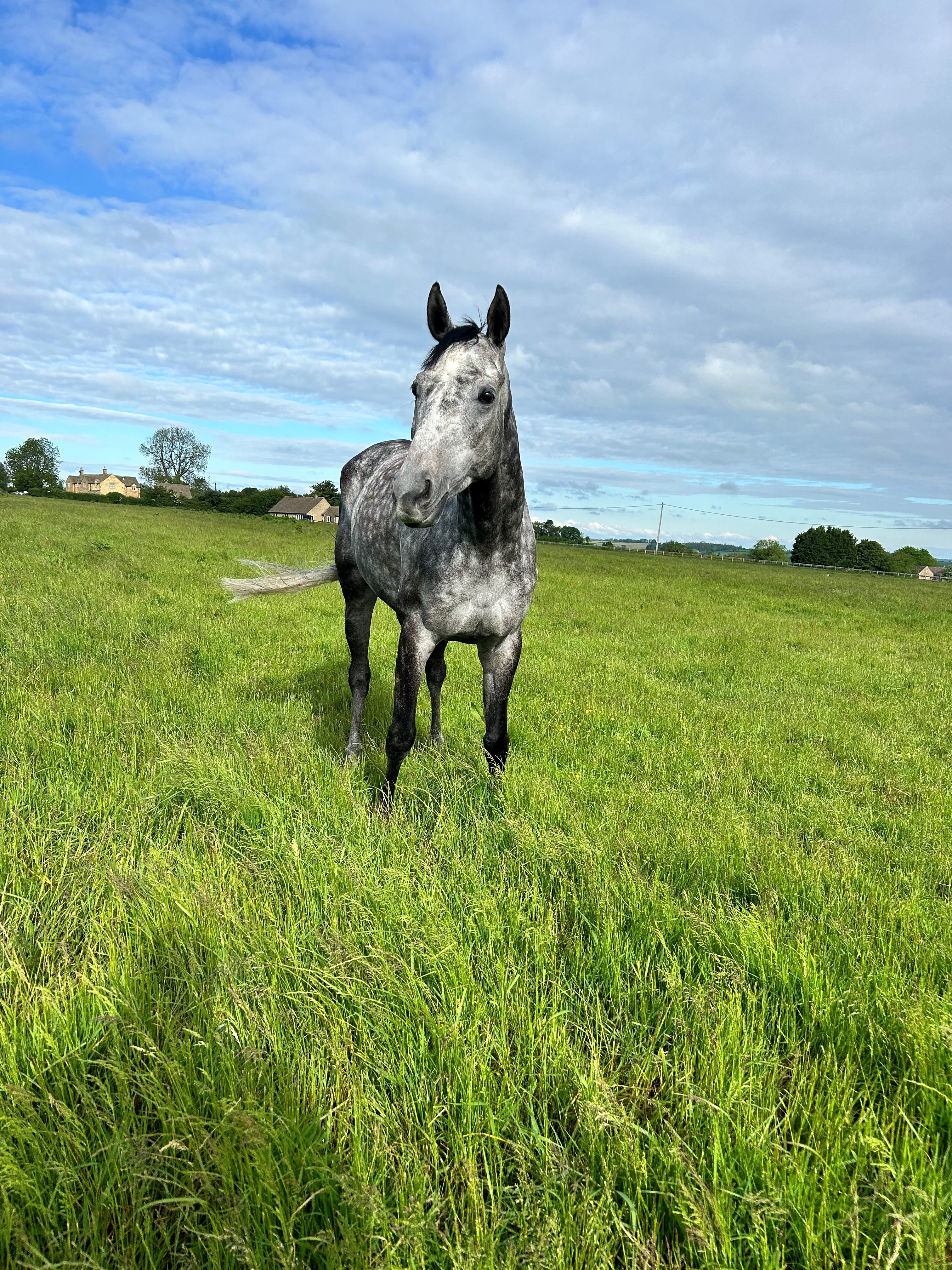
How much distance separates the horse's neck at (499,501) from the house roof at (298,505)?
90548 millimetres

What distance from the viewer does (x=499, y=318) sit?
321 cm

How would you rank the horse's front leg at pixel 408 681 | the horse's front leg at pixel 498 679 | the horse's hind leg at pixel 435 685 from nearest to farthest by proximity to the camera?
1. the horse's front leg at pixel 408 681
2. the horse's front leg at pixel 498 679
3. the horse's hind leg at pixel 435 685

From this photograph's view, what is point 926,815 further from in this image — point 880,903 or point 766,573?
point 766,573

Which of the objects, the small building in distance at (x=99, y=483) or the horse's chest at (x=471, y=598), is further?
the small building in distance at (x=99, y=483)

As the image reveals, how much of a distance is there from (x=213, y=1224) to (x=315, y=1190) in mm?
233

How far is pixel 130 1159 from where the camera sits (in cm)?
140

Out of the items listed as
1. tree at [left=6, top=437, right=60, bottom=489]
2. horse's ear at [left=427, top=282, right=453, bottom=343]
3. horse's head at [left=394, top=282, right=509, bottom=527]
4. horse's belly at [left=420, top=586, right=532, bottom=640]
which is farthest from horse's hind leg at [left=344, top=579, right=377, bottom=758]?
tree at [left=6, top=437, right=60, bottom=489]

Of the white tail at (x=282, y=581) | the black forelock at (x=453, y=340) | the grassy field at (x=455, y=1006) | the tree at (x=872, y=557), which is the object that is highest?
the tree at (x=872, y=557)

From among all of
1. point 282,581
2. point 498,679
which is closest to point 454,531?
point 498,679

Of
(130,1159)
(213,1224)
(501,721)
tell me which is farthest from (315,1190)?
(501,721)

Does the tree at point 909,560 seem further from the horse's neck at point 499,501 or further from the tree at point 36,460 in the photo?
the tree at point 36,460

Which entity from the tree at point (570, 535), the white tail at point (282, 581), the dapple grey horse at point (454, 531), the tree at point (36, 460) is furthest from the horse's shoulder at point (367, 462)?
the tree at point (36, 460)

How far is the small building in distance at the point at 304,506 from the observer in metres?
90.9

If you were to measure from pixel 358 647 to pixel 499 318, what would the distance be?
324 cm
